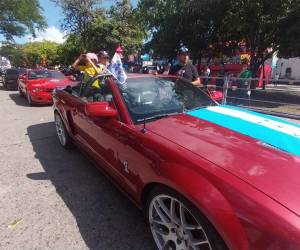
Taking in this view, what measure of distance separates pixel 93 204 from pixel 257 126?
1970mm

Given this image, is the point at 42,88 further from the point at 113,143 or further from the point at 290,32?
the point at 290,32

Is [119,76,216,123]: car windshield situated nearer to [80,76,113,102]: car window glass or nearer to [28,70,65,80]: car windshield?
[80,76,113,102]: car window glass

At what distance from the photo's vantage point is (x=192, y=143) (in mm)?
2512

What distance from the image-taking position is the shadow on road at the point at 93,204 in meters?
2.84

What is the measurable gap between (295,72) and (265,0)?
106 ft

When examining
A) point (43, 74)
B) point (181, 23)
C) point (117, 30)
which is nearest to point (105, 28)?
point (117, 30)

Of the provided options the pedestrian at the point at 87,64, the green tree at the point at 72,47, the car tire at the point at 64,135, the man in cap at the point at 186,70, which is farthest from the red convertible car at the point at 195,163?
the green tree at the point at 72,47

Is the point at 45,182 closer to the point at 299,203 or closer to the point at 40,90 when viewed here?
the point at 299,203

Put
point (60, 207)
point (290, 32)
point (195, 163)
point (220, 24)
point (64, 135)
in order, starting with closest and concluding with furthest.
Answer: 1. point (195, 163)
2. point (60, 207)
3. point (64, 135)
4. point (290, 32)
5. point (220, 24)

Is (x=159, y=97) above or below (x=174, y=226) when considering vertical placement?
above

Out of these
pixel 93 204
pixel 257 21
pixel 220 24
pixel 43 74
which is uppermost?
pixel 220 24

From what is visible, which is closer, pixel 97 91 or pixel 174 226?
pixel 174 226

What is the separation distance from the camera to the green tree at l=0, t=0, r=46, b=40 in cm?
2689

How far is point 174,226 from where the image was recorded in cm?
236
